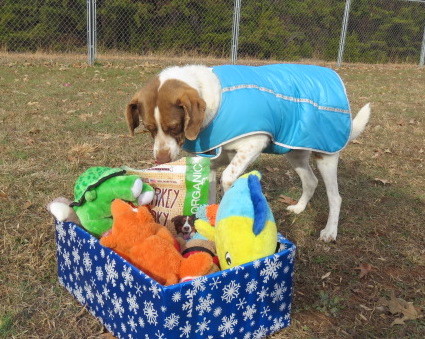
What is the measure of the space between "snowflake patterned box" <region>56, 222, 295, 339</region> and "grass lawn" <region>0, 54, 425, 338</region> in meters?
0.16

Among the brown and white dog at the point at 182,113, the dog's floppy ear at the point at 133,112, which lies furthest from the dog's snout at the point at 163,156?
the dog's floppy ear at the point at 133,112

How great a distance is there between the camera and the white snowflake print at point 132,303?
2.05 m

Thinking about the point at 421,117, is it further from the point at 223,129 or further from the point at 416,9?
the point at 416,9

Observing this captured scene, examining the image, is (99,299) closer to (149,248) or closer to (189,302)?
(149,248)

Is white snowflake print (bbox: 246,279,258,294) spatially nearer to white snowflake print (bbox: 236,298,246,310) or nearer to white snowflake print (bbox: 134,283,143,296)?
white snowflake print (bbox: 236,298,246,310)

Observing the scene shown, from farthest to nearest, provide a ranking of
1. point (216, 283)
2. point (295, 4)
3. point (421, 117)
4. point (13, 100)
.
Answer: point (295, 4) < point (421, 117) < point (13, 100) < point (216, 283)

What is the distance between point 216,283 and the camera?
2.01m

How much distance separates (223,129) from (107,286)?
1136mm

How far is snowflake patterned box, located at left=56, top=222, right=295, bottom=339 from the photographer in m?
1.95

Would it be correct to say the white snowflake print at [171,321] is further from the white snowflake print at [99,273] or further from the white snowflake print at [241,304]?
the white snowflake print at [99,273]

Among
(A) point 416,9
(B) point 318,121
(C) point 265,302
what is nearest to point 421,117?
(B) point 318,121

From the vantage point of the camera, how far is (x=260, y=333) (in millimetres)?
2297

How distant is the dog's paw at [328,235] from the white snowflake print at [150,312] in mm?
1740

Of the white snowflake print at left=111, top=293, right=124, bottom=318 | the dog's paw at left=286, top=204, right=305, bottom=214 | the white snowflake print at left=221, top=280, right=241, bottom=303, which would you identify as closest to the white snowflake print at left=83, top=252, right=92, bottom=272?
the white snowflake print at left=111, top=293, right=124, bottom=318
